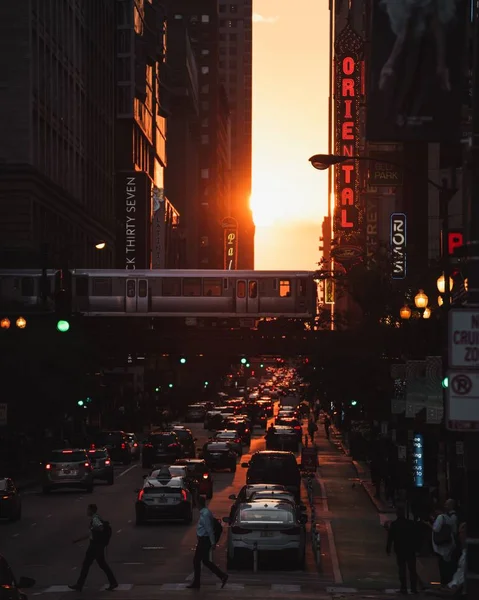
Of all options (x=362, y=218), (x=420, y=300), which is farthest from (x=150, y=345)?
(x=420, y=300)

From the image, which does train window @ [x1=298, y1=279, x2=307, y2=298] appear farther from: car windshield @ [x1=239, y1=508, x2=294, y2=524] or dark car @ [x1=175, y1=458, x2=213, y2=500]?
car windshield @ [x1=239, y1=508, x2=294, y2=524]

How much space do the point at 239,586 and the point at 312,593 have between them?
5.55ft

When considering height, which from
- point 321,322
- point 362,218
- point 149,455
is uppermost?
point 362,218

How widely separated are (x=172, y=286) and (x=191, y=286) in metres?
0.93

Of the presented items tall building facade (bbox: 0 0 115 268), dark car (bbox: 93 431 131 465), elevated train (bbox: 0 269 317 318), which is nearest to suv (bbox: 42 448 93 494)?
elevated train (bbox: 0 269 317 318)

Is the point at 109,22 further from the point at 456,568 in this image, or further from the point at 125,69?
the point at 456,568

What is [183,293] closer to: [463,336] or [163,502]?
[163,502]

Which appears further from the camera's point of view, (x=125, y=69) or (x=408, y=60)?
(x=125, y=69)

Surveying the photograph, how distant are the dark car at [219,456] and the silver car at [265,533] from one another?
37.1 m

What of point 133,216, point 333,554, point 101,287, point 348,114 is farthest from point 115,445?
point 133,216

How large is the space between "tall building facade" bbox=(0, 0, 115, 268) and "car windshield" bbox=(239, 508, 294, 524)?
44683 millimetres

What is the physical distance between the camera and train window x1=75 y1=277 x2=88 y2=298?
235ft

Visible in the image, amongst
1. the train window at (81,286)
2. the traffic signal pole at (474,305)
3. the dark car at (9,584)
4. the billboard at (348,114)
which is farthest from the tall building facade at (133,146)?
the traffic signal pole at (474,305)

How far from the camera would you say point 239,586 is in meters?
26.8
